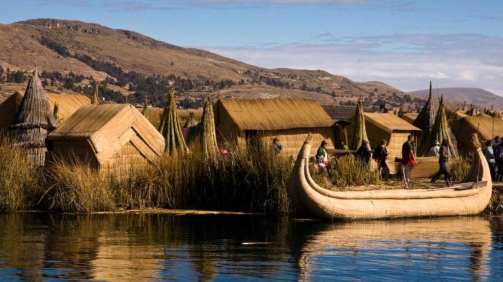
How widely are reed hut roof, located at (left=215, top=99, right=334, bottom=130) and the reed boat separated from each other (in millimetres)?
9631

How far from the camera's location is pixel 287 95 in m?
108

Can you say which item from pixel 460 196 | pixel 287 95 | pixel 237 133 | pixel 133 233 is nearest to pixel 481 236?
pixel 460 196

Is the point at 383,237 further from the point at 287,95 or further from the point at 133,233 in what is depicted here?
the point at 287,95

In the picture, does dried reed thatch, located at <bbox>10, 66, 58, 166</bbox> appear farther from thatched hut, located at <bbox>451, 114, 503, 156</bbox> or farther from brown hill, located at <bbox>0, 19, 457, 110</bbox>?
brown hill, located at <bbox>0, 19, 457, 110</bbox>

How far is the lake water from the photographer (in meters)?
14.7

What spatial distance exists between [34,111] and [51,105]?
881 cm

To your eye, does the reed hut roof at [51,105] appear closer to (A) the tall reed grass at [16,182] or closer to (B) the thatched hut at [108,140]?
(B) the thatched hut at [108,140]

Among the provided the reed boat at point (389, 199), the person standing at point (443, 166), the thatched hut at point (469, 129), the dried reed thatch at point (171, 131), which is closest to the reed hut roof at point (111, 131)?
the dried reed thatch at point (171, 131)

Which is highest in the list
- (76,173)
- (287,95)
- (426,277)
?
(287,95)

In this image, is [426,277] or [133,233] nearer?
[426,277]

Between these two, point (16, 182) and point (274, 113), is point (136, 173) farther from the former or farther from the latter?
point (274, 113)

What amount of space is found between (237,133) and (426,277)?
709 inches

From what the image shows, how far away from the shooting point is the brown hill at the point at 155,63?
113 metres

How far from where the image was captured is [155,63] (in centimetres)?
13712
